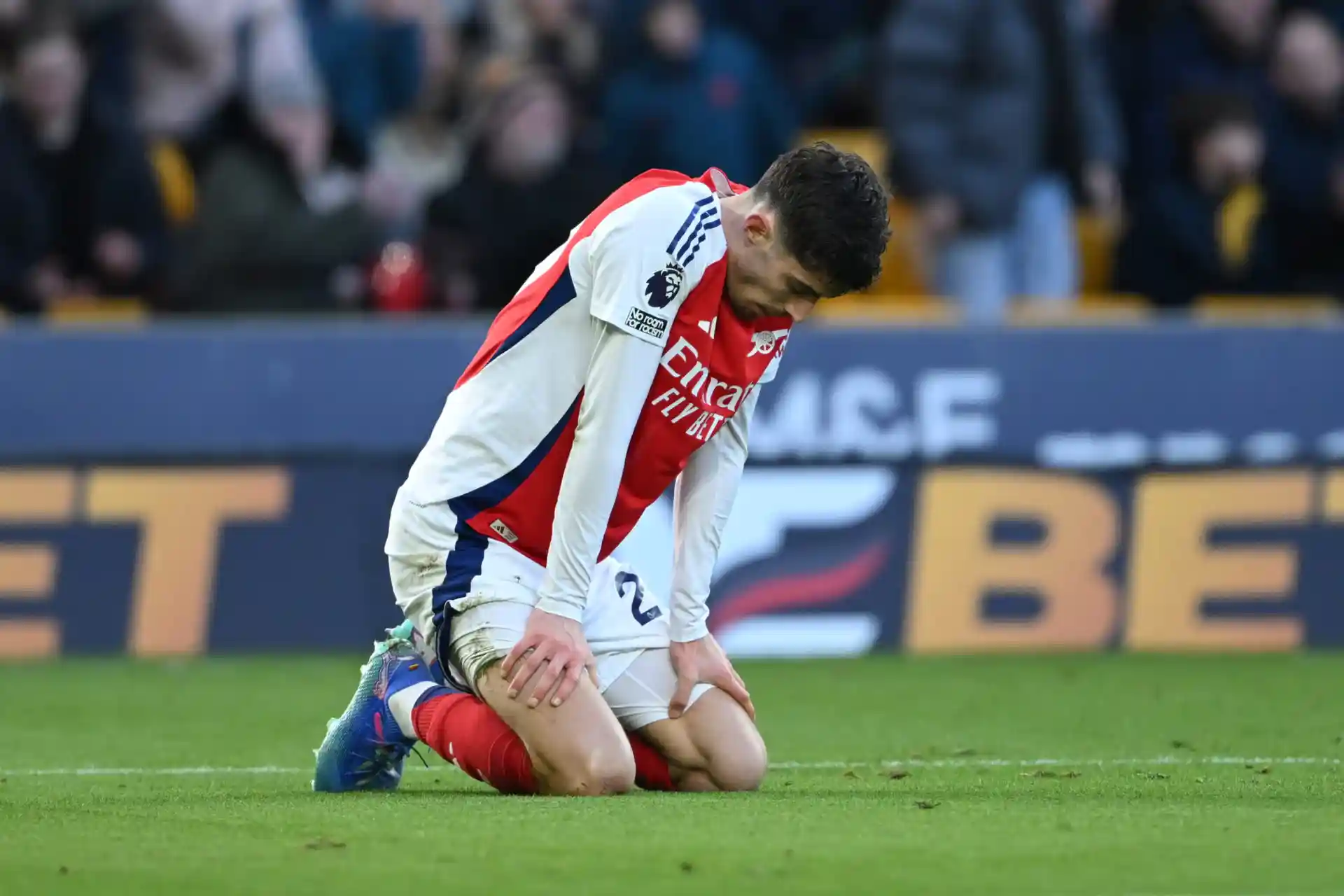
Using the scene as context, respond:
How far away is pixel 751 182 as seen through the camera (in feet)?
39.6

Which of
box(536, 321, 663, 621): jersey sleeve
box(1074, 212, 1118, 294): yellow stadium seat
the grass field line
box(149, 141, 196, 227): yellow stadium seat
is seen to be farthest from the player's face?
box(1074, 212, 1118, 294): yellow stadium seat

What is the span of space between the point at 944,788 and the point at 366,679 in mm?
1476

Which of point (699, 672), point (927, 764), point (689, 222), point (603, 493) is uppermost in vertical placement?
point (689, 222)

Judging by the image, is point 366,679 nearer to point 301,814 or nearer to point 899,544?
point 301,814

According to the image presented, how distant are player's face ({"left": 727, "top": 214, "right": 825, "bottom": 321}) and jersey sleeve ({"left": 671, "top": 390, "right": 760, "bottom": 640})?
40cm

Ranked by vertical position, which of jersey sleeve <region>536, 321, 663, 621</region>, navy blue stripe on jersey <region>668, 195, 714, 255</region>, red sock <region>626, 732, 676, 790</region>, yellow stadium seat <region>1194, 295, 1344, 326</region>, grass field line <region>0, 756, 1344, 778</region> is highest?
navy blue stripe on jersey <region>668, 195, 714, 255</region>

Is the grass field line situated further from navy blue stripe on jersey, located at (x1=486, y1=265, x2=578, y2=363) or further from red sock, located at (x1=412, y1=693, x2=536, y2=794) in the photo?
navy blue stripe on jersey, located at (x1=486, y1=265, x2=578, y2=363)

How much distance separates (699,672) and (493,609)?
556mm

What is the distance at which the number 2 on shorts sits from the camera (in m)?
6.02

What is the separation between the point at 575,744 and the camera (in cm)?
560

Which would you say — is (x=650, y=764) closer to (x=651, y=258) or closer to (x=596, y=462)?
(x=596, y=462)

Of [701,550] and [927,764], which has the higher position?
[701,550]

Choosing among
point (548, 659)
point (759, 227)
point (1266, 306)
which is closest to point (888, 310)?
point (1266, 306)

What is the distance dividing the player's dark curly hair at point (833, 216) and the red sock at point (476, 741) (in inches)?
52.0
